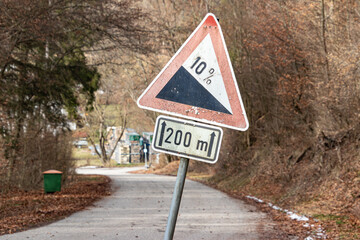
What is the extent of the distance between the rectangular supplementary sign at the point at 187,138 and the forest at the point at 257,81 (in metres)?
7.23

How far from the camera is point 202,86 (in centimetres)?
336

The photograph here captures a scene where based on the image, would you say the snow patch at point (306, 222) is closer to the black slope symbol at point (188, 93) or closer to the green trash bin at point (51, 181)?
the black slope symbol at point (188, 93)

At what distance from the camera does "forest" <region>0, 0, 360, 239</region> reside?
13.4m

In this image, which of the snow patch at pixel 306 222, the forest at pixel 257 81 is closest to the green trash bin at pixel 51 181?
the forest at pixel 257 81

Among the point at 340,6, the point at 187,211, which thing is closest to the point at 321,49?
the point at 340,6

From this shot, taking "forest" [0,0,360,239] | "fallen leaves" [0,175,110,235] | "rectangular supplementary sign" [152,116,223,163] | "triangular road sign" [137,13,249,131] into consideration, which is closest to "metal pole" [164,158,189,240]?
"rectangular supplementary sign" [152,116,223,163]

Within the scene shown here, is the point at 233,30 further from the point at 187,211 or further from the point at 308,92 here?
the point at 187,211

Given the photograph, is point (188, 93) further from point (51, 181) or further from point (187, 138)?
point (51, 181)

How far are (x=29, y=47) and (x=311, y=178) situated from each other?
1018 centimetres

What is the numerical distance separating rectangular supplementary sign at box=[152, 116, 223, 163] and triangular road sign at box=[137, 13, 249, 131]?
0.25ft

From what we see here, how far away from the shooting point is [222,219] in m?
11.2

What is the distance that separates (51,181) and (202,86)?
1483cm

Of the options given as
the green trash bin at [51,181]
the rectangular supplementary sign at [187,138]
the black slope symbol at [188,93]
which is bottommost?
the green trash bin at [51,181]

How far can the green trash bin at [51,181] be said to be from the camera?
1709cm
